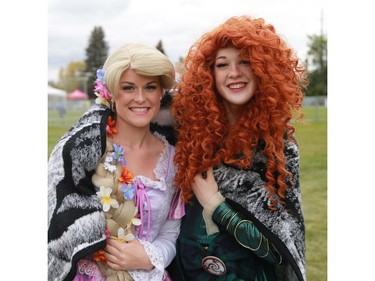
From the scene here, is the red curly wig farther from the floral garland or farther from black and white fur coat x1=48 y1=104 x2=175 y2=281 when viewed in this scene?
black and white fur coat x1=48 y1=104 x2=175 y2=281

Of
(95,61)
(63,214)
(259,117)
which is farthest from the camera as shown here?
(95,61)

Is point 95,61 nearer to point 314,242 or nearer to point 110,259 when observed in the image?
point 314,242

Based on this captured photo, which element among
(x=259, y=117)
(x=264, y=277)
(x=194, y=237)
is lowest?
(x=264, y=277)

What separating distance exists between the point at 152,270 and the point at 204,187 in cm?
50

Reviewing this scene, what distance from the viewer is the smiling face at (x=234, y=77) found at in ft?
7.80

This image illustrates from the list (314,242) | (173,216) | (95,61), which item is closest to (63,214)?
(173,216)

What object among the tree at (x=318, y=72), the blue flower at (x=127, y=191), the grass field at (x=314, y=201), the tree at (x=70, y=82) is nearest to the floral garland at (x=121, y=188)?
the blue flower at (x=127, y=191)

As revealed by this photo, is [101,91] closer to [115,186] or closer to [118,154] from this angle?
[118,154]

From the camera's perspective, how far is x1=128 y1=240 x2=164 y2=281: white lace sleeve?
243 centimetres

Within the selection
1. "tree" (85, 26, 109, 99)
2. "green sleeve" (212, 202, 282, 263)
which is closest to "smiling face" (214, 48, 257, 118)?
"green sleeve" (212, 202, 282, 263)

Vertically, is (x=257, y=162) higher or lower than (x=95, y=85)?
lower

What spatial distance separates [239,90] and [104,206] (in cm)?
88

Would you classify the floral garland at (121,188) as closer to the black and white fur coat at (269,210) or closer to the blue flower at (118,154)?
the blue flower at (118,154)

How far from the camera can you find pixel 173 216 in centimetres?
259
